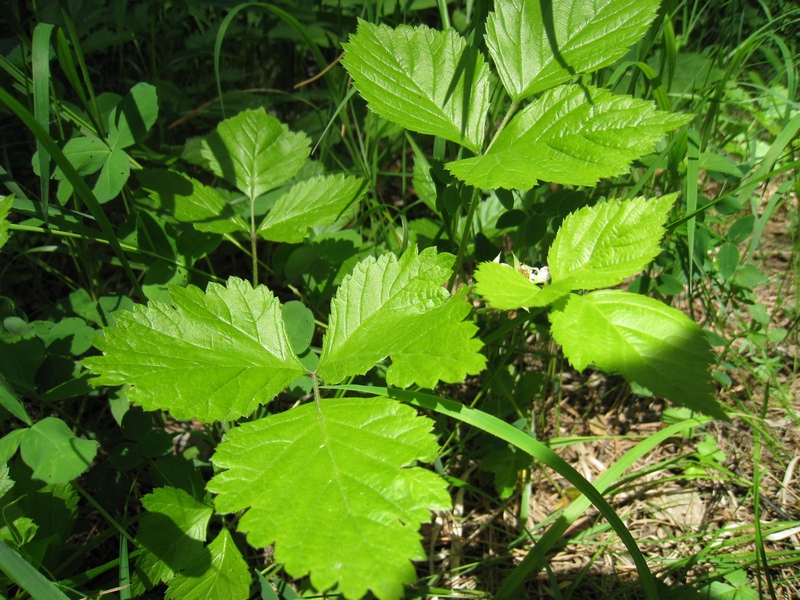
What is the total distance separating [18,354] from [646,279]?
5.83 feet

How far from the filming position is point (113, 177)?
1642 millimetres

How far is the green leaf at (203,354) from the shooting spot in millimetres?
1178

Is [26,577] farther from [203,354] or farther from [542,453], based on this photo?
[542,453]

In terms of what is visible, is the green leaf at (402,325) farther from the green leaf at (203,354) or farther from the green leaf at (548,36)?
the green leaf at (548,36)

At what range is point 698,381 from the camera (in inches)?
41.1

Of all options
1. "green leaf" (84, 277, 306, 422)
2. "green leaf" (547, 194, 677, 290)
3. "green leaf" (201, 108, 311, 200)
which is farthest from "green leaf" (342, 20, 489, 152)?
"green leaf" (84, 277, 306, 422)

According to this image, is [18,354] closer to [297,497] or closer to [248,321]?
[248,321]

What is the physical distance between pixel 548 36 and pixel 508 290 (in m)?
0.67

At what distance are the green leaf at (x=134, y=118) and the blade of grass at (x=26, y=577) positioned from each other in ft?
3.59

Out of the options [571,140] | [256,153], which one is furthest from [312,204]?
[571,140]

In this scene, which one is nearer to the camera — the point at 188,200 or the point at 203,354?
the point at 203,354

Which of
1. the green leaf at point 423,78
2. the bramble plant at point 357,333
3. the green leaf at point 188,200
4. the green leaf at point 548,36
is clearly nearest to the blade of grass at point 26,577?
the bramble plant at point 357,333

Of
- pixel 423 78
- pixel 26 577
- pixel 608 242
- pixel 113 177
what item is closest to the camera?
pixel 26 577

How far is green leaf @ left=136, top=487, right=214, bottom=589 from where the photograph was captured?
4.39 feet
